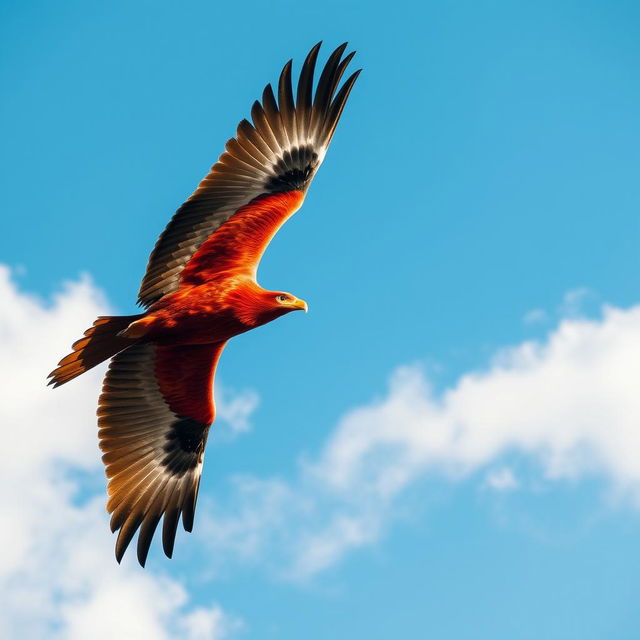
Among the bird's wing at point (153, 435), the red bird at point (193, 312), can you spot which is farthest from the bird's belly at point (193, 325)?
the bird's wing at point (153, 435)

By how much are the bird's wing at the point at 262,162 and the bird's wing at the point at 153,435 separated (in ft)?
3.56

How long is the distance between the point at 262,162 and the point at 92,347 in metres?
3.14

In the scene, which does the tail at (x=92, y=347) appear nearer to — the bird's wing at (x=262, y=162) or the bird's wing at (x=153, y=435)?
the bird's wing at (x=262, y=162)

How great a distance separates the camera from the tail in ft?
31.1

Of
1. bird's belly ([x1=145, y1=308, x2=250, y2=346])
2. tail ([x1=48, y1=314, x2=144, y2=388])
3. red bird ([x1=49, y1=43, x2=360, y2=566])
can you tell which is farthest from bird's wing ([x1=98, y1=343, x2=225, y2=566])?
tail ([x1=48, y1=314, x2=144, y2=388])

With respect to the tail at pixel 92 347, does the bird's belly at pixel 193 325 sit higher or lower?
higher

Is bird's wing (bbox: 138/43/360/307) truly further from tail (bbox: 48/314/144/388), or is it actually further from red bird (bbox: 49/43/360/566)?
tail (bbox: 48/314/144/388)

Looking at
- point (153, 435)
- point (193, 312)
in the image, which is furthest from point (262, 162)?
point (153, 435)

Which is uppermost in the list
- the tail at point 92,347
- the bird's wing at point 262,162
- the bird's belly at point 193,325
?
the bird's wing at point 262,162

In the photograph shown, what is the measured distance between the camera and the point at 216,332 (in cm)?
974

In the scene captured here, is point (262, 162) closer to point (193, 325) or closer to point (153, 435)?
point (193, 325)

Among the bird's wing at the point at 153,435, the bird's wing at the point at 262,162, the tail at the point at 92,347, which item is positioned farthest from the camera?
the bird's wing at the point at 153,435

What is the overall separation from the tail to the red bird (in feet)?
0.04

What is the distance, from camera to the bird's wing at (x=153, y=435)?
10602mm
